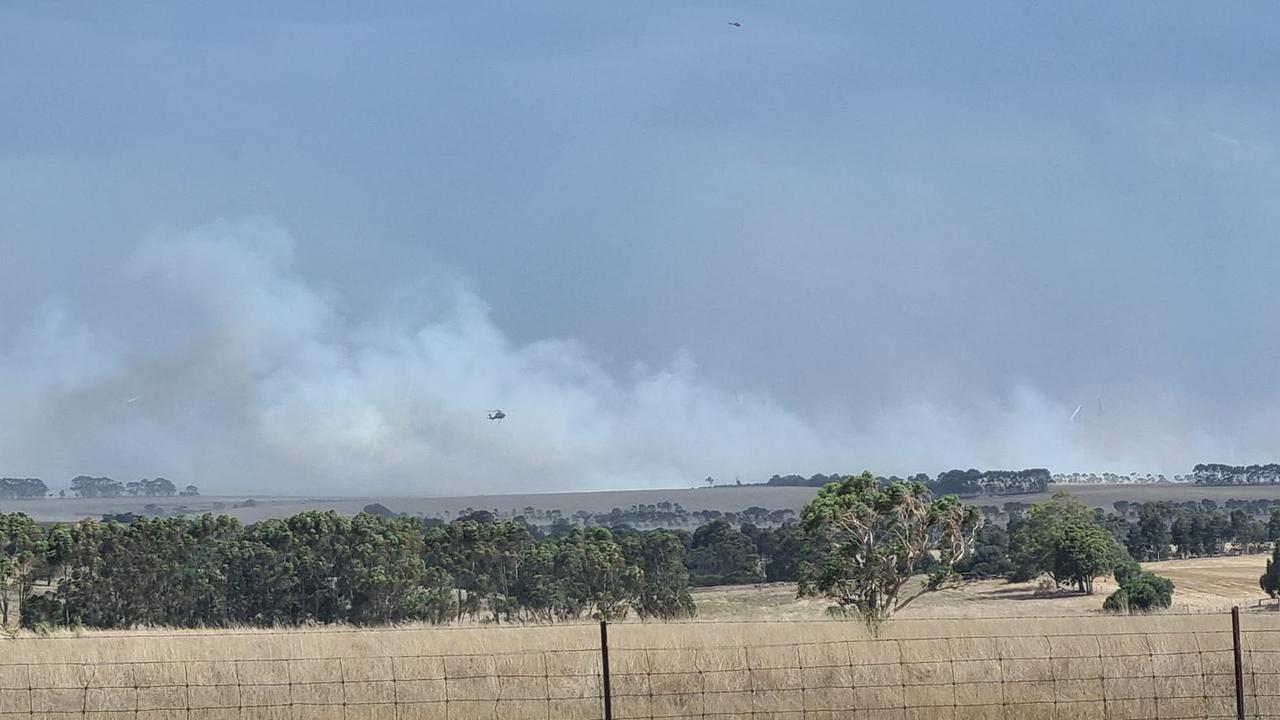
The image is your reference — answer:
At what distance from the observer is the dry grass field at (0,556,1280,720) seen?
76.8ft

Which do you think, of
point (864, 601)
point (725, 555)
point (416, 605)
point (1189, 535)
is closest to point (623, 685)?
point (864, 601)

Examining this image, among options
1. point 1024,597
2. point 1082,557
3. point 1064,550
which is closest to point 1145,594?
point 1082,557

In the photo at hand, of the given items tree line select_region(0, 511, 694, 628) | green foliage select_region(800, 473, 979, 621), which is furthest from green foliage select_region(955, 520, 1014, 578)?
green foliage select_region(800, 473, 979, 621)

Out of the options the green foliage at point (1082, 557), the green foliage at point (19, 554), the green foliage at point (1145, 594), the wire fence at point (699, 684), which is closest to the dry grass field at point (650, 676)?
the wire fence at point (699, 684)

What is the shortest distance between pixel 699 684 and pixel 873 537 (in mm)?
31333

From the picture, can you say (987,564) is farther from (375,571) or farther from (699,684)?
(699,684)

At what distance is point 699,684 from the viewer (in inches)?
989

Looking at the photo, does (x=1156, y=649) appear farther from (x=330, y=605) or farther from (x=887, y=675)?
(x=330, y=605)

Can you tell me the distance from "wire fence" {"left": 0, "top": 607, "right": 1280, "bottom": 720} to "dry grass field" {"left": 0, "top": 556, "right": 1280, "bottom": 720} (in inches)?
1.8

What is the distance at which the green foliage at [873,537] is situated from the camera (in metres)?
49.7

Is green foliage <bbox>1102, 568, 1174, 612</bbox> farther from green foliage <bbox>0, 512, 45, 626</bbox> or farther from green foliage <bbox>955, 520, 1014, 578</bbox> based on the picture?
green foliage <bbox>0, 512, 45, 626</bbox>

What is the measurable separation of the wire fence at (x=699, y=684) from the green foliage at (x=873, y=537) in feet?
65.3

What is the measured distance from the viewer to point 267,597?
265 feet

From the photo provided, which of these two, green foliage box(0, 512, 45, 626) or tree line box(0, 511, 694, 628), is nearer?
green foliage box(0, 512, 45, 626)
